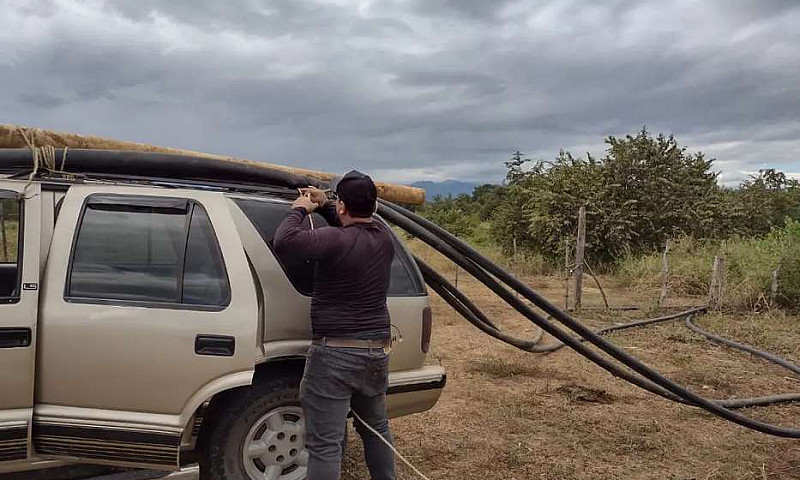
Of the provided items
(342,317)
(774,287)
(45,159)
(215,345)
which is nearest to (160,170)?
(45,159)

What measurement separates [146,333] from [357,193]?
4.08 ft

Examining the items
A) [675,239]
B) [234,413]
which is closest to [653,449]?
[234,413]

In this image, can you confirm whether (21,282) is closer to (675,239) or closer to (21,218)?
(21,218)

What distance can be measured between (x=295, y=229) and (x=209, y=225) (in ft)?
2.05

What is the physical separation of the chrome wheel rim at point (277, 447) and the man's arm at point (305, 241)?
96cm

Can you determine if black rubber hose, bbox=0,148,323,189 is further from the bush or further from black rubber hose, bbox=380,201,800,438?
the bush

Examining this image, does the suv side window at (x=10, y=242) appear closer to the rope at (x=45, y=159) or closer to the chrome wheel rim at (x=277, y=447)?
the rope at (x=45, y=159)

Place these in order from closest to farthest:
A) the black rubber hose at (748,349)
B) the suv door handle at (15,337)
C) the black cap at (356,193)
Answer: the suv door handle at (15,337) < the black cap at (356,193) < the black rubber hose at (748,349)

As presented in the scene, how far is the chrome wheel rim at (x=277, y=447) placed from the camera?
3443 millimetres

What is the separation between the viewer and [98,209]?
334cm

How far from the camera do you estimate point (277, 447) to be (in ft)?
11.5

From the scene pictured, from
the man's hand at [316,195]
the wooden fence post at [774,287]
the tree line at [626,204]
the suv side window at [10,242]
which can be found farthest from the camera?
the tree line at [626,204]

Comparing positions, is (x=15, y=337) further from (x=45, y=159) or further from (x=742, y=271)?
(x=742, y=271)

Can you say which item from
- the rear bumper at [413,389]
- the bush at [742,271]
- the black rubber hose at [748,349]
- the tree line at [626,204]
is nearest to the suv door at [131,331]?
the rear bumper at [413,389]
